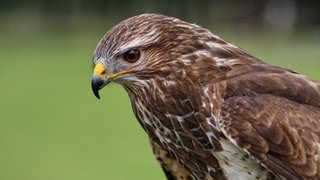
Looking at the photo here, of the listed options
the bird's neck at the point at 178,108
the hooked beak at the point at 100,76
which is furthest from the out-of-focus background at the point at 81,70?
the hooked beak at the point at 100,76

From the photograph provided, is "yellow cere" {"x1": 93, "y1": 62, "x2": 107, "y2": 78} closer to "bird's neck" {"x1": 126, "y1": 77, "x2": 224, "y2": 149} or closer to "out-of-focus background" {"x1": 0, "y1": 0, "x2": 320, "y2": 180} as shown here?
"bird's neck" {"x1": 126, "y1": 77, "x2": 224, "y2": 149}

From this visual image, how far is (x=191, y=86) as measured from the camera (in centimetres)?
607

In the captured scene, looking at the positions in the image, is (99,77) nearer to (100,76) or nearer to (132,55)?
(100,76)

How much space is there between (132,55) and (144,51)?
8 centimetres

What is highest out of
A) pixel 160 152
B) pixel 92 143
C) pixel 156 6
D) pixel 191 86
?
pixel 191 86

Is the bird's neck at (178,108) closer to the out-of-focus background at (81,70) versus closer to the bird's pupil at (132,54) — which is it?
the bird's pupil at (132,54)

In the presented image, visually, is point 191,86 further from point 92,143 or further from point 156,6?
point 156,6

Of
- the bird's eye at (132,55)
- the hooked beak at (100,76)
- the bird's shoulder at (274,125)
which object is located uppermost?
the bird's eye at (132,55)

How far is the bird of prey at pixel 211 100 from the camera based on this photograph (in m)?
5.85

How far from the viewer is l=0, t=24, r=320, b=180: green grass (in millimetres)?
15594

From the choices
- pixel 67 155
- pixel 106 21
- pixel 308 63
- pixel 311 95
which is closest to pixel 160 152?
pixel 311 95

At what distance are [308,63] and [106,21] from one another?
27.6 ft

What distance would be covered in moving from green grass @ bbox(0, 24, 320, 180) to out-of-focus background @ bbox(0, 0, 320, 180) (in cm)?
2

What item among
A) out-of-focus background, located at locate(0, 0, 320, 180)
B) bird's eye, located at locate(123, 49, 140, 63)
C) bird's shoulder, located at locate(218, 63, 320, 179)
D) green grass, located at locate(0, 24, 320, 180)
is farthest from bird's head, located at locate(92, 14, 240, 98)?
out-of-focus background, located at locate(0, 0, 320, 180)
